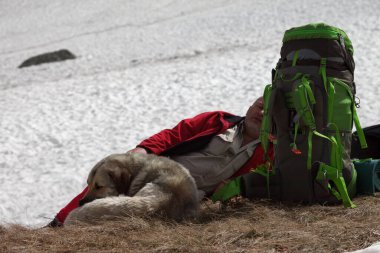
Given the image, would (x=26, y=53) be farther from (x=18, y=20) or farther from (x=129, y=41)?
(x=18, y=20)

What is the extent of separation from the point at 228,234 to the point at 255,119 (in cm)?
186

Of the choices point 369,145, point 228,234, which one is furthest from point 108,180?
point 369,145

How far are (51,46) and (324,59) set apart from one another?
2175cm

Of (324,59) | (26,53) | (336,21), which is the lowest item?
(26,53)

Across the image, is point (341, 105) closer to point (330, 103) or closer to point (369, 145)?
point (330, 103)

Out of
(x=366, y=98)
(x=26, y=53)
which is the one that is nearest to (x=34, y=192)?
(x=366, y=98)

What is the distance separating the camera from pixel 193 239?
3.57 meters

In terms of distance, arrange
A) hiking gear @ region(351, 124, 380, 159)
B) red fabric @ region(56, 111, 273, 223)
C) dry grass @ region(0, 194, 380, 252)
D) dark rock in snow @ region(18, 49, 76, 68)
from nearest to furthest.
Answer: dry grass @ region(0, 194, 380, 252) < red fabric @ region(56, 111, 273, 223) < hiking gear @ region(351, 124, 380, 159) < dark rock in snow @ region(18, 49, 76, 68)

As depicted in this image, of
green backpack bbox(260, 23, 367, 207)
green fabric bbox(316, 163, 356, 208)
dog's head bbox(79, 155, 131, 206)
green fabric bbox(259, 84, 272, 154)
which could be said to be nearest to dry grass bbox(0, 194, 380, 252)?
green fabric bbox(316, 163, 356, 208)

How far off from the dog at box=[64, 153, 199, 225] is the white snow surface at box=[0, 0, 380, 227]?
3.51 ft

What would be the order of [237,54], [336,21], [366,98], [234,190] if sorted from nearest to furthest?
[234,190] → [366,98] → [237,54] → [336,21]

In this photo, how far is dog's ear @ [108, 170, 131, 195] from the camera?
4352mm

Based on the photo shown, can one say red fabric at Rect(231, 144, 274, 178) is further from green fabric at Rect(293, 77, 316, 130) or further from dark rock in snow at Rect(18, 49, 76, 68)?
dark rock in snow at Rect(18, 49, 76, 68)

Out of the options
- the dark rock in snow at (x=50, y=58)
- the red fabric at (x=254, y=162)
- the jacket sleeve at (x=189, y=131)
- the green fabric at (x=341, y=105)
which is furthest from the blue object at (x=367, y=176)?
the dark rock in snow at (x=50, y=58)
